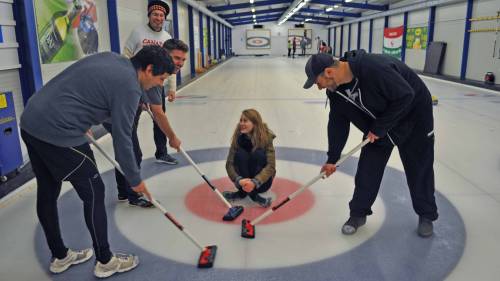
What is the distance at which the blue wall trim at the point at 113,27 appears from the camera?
8094 mm

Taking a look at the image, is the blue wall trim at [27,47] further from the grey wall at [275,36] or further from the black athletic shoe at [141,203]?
the grey wall at [275,36]

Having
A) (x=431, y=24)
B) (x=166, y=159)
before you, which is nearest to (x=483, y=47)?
(x=431, y=24)

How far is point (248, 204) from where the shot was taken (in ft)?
11.5

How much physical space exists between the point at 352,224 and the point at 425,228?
1.69 feet

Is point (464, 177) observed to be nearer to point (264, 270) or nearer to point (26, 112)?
point (264, 270)

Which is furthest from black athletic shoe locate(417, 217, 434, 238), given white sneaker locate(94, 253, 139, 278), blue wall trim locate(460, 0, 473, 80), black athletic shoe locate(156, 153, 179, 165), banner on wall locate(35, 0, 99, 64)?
blue wall trim locate(460, 0, 473, 80)

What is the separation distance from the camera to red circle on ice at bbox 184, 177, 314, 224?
3.27m

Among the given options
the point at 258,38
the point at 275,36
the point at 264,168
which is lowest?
the point at 264,168

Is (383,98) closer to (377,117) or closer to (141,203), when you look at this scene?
(377,117)

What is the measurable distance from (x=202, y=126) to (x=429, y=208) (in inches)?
175

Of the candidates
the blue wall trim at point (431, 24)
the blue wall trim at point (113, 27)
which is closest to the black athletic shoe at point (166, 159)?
the blue wall trim at point (113, 27)

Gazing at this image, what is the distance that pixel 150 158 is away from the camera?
194 inches

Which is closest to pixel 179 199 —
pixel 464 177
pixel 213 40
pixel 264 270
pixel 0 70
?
pixel 264 270

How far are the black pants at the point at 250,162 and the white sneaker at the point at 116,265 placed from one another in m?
1.23
